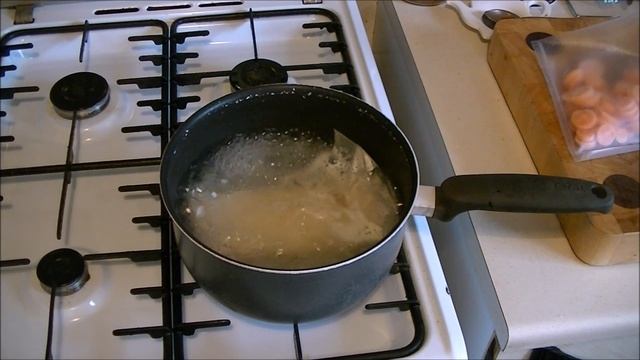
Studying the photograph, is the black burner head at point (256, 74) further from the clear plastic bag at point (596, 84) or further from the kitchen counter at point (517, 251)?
the clear plastic bag at point (596, 84)

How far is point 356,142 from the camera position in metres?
0.57

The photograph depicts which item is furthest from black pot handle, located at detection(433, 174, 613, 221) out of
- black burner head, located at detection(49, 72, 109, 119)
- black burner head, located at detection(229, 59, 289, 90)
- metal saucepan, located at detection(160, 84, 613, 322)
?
black burner head, located at detection(49, 72, 109, 119)

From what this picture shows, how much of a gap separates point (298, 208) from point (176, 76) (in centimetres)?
25

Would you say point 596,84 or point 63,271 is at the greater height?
point 596,84

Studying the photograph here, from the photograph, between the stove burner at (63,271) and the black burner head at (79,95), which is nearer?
the stove burner at (63,271)

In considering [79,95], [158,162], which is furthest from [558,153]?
[79,95]

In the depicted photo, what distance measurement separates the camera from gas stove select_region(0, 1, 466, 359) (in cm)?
51

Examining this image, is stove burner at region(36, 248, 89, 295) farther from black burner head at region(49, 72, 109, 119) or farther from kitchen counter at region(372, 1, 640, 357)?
kitchen counter at region(372, 1, 640, 357)

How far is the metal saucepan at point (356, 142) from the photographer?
440 millimetres

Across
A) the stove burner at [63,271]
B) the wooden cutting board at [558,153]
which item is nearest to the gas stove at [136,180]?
the stove burner at [63,271]

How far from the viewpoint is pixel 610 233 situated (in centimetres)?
49

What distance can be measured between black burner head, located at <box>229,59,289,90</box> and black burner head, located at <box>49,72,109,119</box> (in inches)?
5.4

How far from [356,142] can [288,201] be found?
0.09m

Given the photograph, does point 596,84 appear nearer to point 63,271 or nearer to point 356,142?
point 356,142
